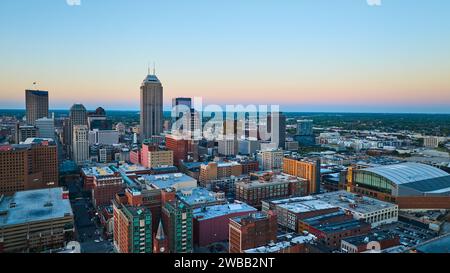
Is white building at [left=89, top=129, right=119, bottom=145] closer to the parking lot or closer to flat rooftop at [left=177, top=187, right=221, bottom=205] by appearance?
flat rooftop at [left=177, top=187, right=221, bottom=205]

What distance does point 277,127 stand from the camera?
62.0 ft

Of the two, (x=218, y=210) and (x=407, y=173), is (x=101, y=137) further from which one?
(x=407, y=173)

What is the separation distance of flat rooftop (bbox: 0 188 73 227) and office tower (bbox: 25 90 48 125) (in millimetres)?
11851

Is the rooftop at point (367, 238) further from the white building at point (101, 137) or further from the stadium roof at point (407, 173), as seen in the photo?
the white building at point (101, 137)

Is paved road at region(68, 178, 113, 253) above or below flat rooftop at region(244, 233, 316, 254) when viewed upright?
below

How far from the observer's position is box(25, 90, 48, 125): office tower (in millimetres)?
18375

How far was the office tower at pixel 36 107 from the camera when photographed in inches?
723

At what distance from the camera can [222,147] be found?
659 inches

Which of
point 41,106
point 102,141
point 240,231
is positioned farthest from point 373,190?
point 41,106

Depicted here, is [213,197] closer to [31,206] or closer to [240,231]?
[240,231]

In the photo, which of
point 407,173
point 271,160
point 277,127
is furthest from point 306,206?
point 277,127

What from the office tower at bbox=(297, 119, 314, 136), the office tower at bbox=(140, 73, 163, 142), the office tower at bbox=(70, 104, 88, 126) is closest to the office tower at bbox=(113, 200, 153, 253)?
the office tower at bbox=(70, 104, 88, 126)

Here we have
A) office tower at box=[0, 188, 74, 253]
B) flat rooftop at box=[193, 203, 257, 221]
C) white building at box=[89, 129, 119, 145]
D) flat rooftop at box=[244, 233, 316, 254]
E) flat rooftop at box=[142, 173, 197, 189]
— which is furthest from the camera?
white building at box=[89, 129, 119, 145]

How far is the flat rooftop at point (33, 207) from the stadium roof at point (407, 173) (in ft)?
25.6
